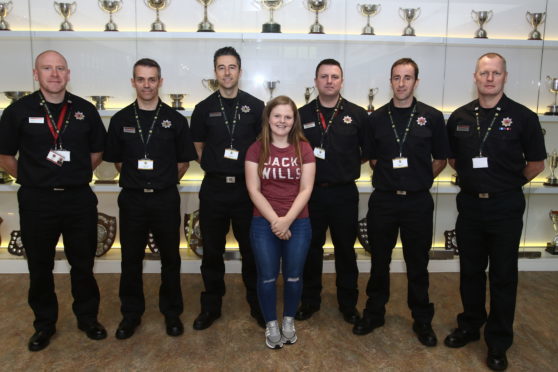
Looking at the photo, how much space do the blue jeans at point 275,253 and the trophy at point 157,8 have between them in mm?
2478

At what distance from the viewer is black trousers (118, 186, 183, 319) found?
2975 mm

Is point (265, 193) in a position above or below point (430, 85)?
below

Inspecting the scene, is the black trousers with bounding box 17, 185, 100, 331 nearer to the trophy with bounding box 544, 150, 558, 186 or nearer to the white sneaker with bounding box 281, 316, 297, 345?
the white sneaker with bounding box 281, 316, 297, 345

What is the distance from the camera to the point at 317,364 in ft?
8.94

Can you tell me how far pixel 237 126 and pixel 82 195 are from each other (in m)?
1.06

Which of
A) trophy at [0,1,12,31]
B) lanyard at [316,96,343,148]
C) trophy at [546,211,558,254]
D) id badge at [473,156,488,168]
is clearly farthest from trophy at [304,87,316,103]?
trophy at [0,1,12,31]

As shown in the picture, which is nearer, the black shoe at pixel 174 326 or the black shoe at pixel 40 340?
the black shoe at pixel 40 340

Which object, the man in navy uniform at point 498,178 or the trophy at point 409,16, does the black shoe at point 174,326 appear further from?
the trophy at point 409,16

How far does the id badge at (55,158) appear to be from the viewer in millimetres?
2750

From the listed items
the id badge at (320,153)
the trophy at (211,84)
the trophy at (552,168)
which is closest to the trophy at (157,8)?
the trophy at (211,84)

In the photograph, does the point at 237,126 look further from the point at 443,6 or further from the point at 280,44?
the point at 443,6

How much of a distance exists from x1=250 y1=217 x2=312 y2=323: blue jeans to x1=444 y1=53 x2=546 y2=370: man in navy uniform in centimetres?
101

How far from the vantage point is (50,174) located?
2764 mm

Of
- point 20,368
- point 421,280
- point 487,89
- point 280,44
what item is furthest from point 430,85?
point 20,368
